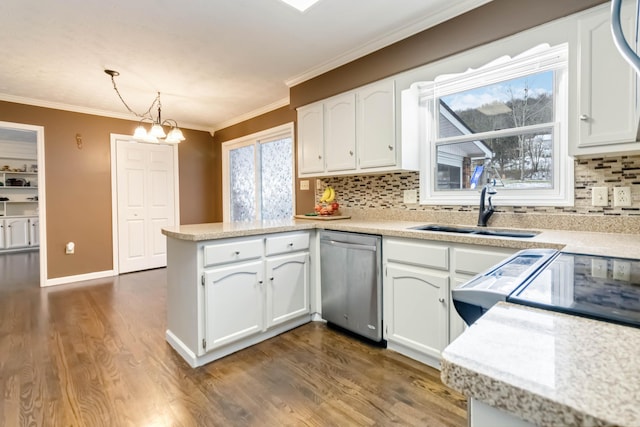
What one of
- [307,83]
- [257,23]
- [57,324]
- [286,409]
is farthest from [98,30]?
[286,409]

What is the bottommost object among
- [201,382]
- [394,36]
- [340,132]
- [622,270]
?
[201,382]

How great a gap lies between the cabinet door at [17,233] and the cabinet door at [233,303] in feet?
25.6

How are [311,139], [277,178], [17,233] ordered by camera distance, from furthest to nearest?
[17,233] < [277,178] < [311,139]

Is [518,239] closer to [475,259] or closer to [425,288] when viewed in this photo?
[475,259]

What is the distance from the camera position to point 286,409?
1.66 meters

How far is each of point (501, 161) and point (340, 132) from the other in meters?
1.33

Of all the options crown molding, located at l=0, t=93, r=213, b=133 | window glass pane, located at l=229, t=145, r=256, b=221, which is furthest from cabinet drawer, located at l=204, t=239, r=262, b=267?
crown molding, located at l=0, t=93, r=213, b=133

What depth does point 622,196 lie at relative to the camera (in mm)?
1771

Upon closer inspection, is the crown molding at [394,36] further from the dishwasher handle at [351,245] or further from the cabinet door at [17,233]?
the cabinet door at [17,233]

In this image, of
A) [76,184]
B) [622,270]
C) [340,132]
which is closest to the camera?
[622,270]

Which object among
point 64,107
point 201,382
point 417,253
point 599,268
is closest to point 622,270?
point 599,268

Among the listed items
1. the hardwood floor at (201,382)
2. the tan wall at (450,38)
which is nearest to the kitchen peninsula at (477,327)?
the hardwood floor at (201,382)

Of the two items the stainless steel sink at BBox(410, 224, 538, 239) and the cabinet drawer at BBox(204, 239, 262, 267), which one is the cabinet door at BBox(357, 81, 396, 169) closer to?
the stainless steel sink at BBox(410, 224, 538, 239)

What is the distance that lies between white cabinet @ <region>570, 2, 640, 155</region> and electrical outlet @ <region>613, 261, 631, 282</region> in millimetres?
861
